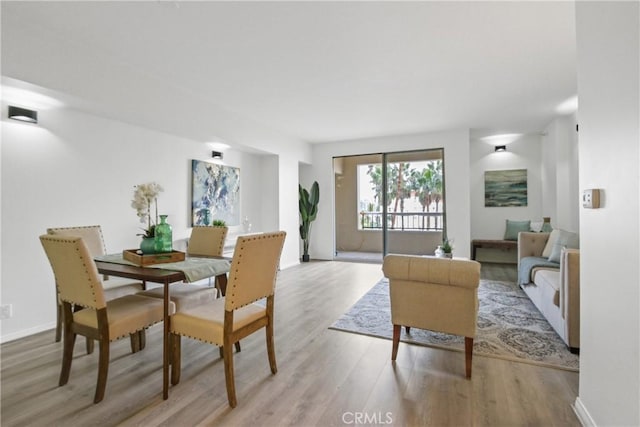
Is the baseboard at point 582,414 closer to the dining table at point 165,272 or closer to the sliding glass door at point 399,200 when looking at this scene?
the dining table at point 165,272

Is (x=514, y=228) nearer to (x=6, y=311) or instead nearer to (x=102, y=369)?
(x=102, y=369)

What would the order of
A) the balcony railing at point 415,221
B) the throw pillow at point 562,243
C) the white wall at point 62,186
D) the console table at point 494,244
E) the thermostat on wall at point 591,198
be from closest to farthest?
1. the thermostat on wall at point 591,198
2. the white wall at point 62,186
3. the throw pillow at point 562,243
4. the console table at point 494,244
5. the balcony railing at point 415,221

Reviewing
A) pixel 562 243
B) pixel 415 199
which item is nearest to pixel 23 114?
pixel 562 243

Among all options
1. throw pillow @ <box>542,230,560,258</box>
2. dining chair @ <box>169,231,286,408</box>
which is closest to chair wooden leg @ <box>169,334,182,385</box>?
dining chair @ <box>169,231,286,408</box>

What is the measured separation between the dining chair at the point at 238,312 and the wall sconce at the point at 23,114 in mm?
2510

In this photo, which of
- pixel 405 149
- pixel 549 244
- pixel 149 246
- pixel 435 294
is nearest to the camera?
pixel 435 294

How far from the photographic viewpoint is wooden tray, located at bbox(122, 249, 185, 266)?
6.99 feet

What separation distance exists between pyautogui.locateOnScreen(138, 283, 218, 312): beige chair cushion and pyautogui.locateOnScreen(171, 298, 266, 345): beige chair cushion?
0.41 m

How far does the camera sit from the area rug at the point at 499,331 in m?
2.38

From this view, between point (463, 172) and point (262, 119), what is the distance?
3879 millimetres

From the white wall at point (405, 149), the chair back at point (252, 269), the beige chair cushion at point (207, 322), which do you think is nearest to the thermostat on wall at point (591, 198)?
the chair back at point (252, 269)

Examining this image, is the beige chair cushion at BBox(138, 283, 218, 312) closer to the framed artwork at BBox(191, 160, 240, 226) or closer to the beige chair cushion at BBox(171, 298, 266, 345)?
the beige chair cushion at BBox(171, 298, 266, 345)

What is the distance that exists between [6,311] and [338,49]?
3.86 meters

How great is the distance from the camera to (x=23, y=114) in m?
2.80
